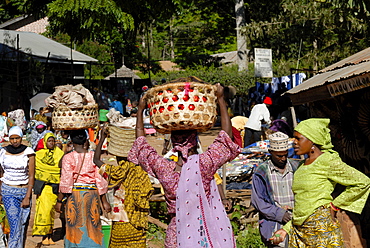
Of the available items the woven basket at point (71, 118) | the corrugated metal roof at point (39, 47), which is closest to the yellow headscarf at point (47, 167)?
the woven basket at point (71, 118)

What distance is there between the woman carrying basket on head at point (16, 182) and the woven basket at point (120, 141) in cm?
135

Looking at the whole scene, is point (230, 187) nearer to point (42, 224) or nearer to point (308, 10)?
point (42, 224)

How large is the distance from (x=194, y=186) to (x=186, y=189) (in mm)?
53

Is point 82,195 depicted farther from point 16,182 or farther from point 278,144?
point 278,144

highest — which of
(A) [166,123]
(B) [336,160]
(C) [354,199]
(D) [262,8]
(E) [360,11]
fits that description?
(D) [262,8]

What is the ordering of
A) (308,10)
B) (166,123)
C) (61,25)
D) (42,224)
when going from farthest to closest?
(61,25), (308,10), (42,224), (166,123)

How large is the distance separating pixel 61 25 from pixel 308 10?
24.3 feet

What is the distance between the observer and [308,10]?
14422mm

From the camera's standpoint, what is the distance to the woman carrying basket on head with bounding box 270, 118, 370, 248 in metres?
4.02

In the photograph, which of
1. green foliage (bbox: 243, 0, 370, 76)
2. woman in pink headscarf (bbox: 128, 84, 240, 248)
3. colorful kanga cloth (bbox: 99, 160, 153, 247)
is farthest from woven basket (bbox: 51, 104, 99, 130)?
green foliage (bbox: 243, 0, 370, 76)

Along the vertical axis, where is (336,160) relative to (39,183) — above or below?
above

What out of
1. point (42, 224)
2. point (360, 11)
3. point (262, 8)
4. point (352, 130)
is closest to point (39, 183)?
point (42, 224)

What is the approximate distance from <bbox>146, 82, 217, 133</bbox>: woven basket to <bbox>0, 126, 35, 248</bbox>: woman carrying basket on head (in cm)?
368

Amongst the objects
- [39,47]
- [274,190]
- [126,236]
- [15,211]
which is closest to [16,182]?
[15,211]
